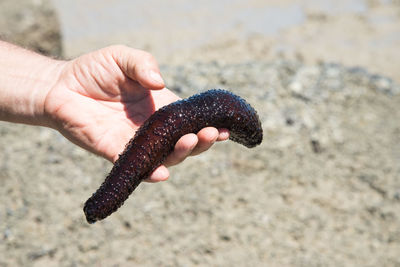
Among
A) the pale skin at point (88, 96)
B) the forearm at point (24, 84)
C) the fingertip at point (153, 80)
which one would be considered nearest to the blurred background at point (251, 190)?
the forearm at point (24, 84)

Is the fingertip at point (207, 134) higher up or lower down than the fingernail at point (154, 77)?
lower down

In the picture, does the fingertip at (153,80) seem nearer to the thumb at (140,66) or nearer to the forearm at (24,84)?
the thumb at (140,66)

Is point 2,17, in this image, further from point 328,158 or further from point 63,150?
point 328,158

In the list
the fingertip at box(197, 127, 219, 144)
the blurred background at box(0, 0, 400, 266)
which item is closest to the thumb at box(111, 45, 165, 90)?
the fingertip at box(197, 127, 219, 144)

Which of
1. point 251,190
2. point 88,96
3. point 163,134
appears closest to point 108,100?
point 88,96

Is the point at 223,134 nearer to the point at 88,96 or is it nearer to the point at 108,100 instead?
the point at 108,100

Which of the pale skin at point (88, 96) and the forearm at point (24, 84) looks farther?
the forearm at point (24, 84)

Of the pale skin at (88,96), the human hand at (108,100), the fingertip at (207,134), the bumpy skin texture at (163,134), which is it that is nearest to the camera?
the bumpy skin texture at (163,134)
